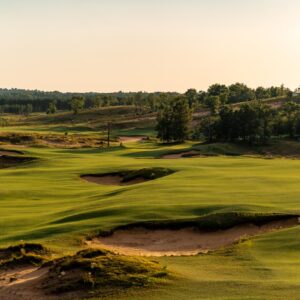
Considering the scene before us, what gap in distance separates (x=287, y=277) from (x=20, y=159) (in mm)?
55779

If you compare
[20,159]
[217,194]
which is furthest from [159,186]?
[20,159]

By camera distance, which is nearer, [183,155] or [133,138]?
[183,155]

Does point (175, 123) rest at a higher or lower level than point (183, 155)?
higher

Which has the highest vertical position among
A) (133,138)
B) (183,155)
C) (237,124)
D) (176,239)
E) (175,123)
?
(237,124)

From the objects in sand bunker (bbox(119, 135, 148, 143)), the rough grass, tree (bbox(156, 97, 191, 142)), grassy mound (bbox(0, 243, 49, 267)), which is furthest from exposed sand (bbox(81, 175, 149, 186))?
sand bunker (bbox(119, 135, 148, 143))

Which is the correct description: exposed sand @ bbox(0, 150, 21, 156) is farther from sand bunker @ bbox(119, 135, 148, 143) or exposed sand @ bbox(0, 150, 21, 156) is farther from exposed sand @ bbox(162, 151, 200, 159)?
sand bunker @ bbox(119, 135, 148, 143)

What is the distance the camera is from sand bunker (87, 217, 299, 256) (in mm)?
20281

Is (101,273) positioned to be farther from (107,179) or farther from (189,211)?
(107,179)

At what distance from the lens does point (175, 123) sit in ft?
333

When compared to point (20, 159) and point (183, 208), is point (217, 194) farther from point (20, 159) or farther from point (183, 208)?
point (20, 159)

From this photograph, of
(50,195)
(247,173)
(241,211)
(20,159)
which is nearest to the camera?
(241,211)

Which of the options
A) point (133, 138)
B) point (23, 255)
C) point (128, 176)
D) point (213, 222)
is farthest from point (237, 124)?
point (23, 255)

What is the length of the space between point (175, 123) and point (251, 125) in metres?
18.6

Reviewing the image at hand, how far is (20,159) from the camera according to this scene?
216 ft
